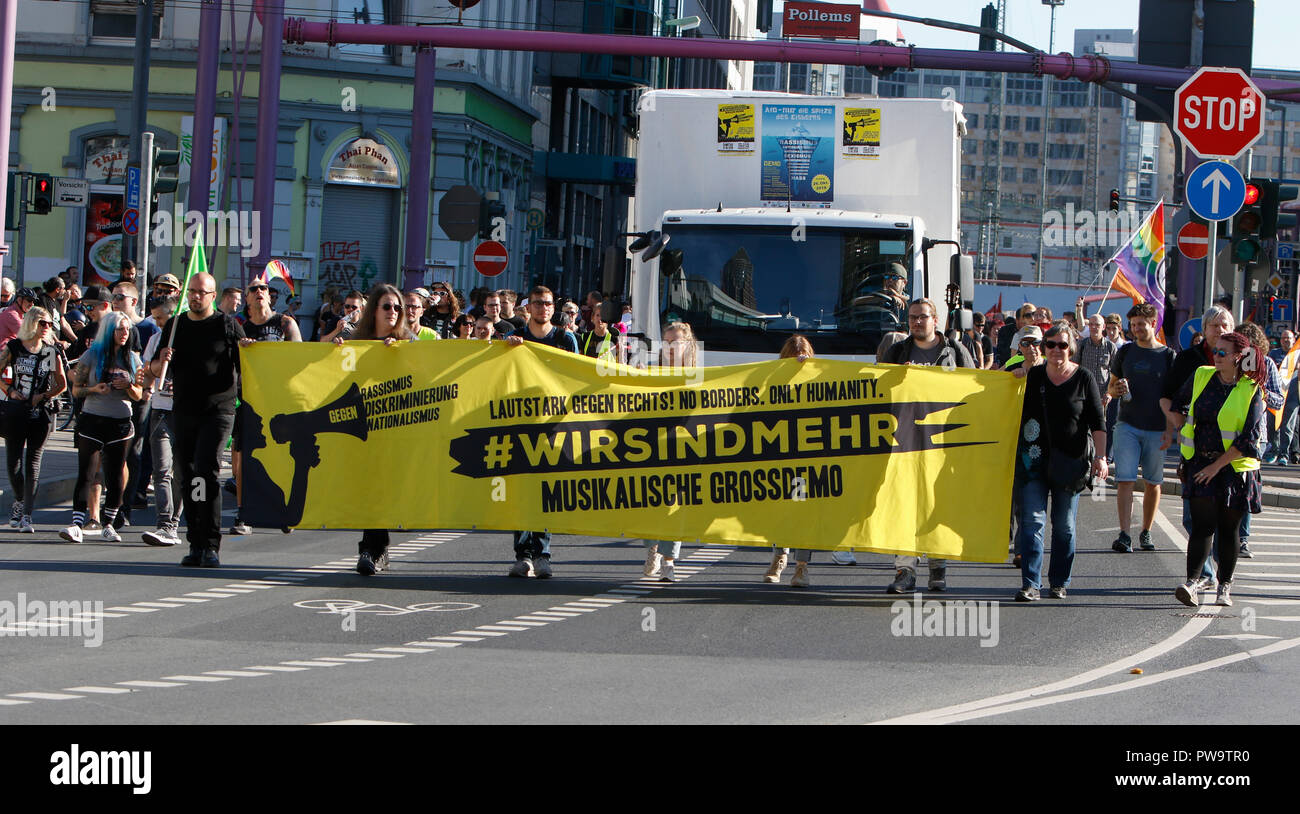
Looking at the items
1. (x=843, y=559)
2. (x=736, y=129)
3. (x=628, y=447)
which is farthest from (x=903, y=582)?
(x=736, y=129)

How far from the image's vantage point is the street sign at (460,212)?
1069 inches

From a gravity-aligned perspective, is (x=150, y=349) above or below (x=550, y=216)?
below

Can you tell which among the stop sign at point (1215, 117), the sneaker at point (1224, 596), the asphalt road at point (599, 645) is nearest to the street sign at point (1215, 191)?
the stop sign at point (1215, 117)

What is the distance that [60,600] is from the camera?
1062cm

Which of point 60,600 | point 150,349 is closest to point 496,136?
point 150,349

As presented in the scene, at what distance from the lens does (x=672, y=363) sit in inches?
487

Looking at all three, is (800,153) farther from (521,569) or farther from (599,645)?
(599,645)

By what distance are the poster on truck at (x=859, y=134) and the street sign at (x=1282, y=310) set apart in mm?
39855

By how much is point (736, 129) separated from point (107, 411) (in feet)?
23.5
